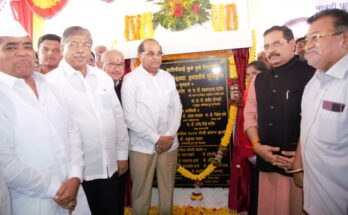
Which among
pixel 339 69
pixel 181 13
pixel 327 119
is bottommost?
pixel 327 119

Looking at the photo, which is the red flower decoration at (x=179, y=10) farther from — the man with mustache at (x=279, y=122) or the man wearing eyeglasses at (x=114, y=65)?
the man with mustache at (x=279, y=122)

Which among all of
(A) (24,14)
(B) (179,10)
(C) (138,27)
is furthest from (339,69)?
(A) (24,14)

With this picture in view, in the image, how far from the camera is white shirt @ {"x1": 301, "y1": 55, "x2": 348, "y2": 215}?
159 centimetres

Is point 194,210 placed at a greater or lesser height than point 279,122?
lesser

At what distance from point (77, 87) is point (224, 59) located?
210 centimetres

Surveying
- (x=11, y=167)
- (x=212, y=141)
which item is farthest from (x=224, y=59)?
(x=11, y=167)

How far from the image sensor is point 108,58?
10.9ft

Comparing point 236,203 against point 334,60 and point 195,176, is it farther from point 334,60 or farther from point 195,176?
point 334,60

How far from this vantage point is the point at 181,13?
3896 millimetres

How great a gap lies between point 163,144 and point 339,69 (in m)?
1.85

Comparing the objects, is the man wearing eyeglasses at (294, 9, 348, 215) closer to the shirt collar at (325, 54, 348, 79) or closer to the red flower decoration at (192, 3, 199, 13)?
the shirt collar at (325, 54, 348, 79)

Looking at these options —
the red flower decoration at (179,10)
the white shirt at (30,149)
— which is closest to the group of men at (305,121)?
the white shirt at (30,149)

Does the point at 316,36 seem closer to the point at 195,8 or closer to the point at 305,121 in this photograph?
the point at 305,121

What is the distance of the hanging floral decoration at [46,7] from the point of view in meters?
→ 4.55
